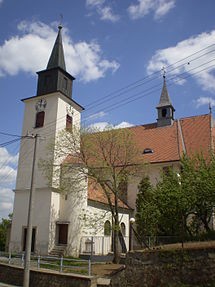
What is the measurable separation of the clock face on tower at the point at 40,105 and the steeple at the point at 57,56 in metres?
3.39

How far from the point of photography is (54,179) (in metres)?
26.0

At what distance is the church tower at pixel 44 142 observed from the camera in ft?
87.6

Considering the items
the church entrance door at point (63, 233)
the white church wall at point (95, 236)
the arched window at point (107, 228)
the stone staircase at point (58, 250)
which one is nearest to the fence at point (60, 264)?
the stone staircase at point (58, 250)

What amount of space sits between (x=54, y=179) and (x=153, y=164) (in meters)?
9.17

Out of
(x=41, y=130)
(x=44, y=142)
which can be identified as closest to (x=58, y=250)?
(x=44, y=142)

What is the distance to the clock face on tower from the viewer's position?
1236 inches

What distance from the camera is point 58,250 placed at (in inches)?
1005

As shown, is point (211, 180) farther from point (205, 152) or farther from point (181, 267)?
point (205, 152)

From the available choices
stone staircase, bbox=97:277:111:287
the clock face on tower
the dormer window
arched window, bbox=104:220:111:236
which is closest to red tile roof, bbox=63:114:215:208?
the dormer window

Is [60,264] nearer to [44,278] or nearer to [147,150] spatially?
[44,278]

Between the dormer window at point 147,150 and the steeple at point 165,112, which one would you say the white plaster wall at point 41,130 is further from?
the steeple at point 165,112

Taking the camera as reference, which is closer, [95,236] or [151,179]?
[95,236]

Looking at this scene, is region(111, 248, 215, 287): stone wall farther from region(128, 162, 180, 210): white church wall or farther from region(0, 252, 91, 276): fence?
region(128, 162, 180, 210): white church wall

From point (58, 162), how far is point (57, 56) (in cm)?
1129
